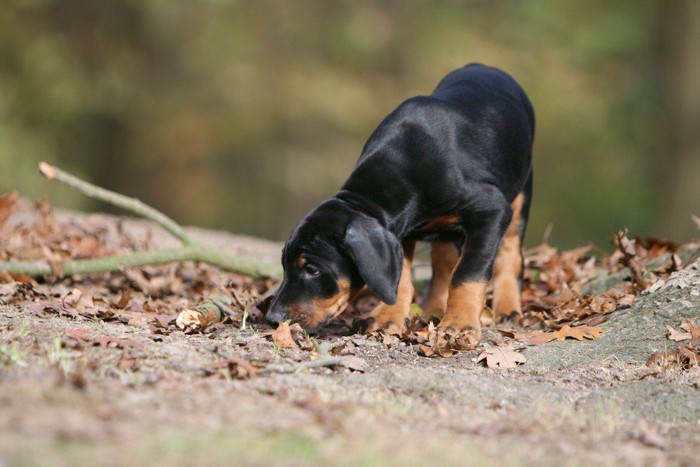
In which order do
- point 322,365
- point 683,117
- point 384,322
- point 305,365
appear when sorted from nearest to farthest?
point 305,365 → point 322,365 → point 384,322 → point 683,117

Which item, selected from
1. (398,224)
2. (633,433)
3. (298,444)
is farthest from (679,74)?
(298,444)

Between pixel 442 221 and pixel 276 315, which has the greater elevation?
pixel 442 221

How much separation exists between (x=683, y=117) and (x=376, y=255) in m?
10.0

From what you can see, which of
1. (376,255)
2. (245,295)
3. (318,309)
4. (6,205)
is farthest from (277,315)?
(6,205)

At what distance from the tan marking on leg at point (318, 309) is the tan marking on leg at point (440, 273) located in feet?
4.16

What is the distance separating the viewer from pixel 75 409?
2664 mm

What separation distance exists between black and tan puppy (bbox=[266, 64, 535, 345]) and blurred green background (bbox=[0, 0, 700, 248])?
514 inches

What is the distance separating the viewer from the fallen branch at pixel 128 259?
229 inches

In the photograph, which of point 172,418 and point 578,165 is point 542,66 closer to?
point 578,165

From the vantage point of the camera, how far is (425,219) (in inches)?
202

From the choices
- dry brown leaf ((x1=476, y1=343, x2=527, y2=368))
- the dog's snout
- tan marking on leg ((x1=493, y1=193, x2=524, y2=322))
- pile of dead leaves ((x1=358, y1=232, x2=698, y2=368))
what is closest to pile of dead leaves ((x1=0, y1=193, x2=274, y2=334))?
the dog's snout

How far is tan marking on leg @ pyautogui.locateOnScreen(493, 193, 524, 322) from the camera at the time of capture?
5723mm

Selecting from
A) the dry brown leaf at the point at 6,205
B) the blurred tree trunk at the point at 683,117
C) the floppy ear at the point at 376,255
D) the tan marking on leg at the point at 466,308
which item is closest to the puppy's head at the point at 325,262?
the floppy ear at the point at 376,255

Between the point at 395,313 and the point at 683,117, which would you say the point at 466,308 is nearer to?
the point at 395,313
